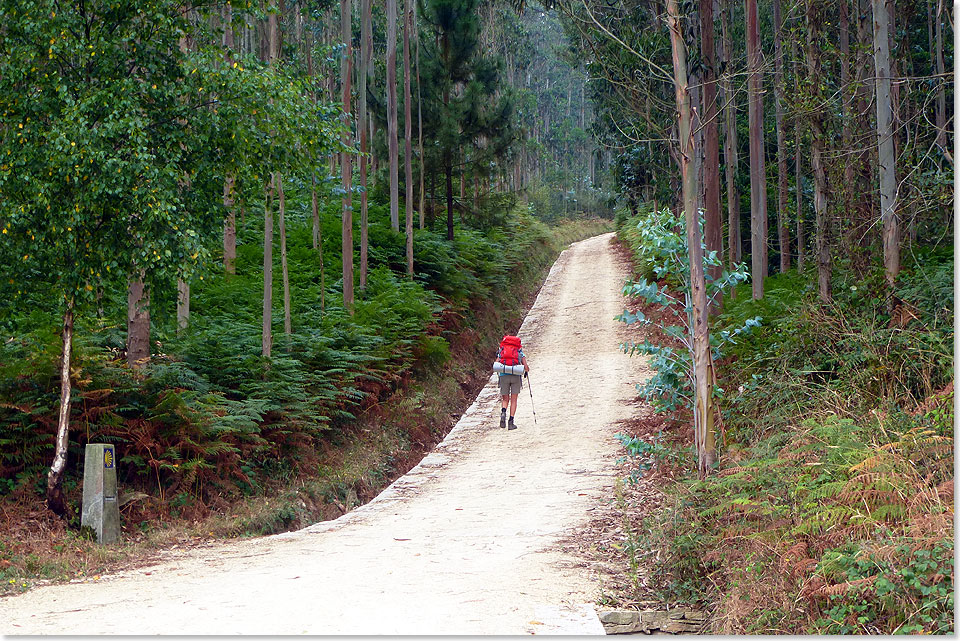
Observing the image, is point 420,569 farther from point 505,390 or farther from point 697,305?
point 505,390

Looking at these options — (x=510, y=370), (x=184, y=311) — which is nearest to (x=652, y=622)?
(x=510, y=370)

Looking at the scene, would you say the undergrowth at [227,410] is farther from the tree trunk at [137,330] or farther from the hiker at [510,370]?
the hiker at [510,370]

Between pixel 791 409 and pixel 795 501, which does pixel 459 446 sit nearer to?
pixel 791 409

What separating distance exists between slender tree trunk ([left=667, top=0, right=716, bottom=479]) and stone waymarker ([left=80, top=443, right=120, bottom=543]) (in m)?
6.16

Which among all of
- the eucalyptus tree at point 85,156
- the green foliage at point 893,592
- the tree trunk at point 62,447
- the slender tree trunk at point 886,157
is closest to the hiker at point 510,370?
the slender tree trunk at point 886,157

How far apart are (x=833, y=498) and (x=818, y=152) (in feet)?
33.5

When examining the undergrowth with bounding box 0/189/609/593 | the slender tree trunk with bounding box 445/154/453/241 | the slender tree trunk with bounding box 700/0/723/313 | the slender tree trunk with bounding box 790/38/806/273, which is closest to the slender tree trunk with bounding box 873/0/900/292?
the slender tree trunk with bounding box 790/38/806/273

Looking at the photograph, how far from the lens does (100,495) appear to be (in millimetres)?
8359

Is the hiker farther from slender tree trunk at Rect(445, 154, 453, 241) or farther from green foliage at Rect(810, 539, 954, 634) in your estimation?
slender tree trunk at Rect(445, 154, 453, 241)

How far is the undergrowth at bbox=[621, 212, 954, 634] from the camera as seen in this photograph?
15.9 feet

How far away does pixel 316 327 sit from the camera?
1527 cm

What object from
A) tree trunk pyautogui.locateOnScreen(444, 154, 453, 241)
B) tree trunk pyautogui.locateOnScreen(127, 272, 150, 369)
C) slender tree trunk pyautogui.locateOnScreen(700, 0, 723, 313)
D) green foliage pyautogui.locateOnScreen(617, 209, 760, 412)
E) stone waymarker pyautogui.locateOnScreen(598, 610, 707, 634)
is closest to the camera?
stone waymarker pyautogui.locateOnScreen(598, 610, 707, 634)

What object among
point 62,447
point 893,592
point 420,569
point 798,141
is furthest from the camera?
point 798,141

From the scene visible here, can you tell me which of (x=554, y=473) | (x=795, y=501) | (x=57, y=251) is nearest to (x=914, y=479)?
(x=795, y=501)
